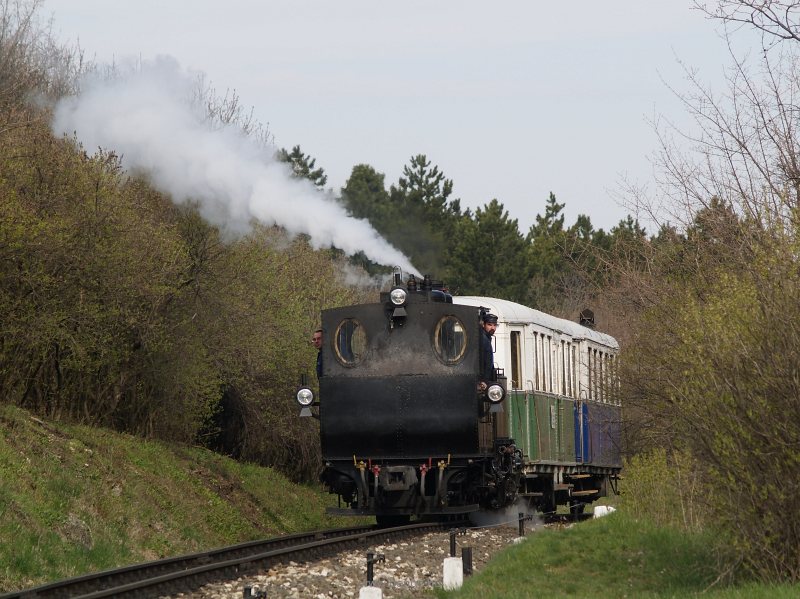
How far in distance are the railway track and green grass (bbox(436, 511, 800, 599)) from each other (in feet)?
8.36

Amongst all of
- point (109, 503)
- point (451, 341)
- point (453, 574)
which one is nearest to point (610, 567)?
point (453, 574)

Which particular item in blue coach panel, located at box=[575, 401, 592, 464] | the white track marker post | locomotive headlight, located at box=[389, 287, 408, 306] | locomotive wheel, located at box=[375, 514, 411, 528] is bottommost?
the white track marker post

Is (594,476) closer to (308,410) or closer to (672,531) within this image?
(308,410)

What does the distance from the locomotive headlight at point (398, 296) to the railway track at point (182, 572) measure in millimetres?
3383

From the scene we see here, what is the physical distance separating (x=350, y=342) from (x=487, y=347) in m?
2.09

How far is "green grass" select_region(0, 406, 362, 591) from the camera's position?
53.6ft

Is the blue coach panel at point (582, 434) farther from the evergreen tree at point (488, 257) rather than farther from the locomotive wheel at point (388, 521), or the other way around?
the evergreen tree at point (488, 257)

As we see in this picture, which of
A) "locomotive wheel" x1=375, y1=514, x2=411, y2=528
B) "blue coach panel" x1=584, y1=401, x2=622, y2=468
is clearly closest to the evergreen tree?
"blue coach panel" x1=584, y1=401, x2=622, y2=468

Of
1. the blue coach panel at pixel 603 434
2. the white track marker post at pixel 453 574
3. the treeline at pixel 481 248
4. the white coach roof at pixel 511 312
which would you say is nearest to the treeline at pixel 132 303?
the white coach roof at pixel 511 312

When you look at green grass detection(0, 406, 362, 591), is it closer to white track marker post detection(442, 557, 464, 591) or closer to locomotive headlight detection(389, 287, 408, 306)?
white track marker post detection(442, 557, 464, 591)

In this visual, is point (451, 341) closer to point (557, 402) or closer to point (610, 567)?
point (557, 402)

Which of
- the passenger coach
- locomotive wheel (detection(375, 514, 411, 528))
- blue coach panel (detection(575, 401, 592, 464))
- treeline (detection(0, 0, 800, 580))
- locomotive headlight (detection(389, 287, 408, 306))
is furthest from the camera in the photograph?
blue coach panel (detection(575, 401, 592, 464))

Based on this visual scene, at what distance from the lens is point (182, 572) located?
44.9 feet

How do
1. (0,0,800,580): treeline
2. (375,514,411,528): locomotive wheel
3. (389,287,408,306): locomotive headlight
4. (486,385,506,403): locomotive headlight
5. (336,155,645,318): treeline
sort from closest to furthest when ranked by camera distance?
(0,0,800,580): treeline, (486,385,506,403): locomotive headlight, (389,287,408,306): locomotive headlight, (375,514,411,528): locomotive wheel, (336,155,645,318): treeline
